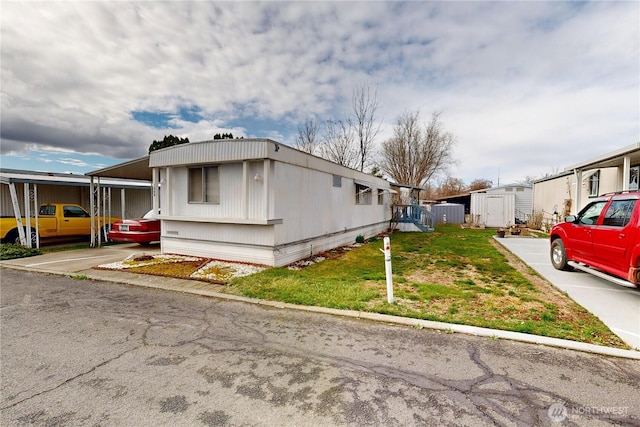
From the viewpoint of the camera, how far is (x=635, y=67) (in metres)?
9.13

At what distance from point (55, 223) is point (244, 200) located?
10.3 meters

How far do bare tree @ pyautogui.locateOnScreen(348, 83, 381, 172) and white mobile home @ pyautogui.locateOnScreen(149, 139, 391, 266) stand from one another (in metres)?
16.6

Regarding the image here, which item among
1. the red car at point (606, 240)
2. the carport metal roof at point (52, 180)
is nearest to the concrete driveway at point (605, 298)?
the red car at point (606, 240)

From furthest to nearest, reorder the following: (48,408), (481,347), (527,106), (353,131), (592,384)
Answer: (353,131) → (527,106) → (481,347) → (592,384) → (48,408)

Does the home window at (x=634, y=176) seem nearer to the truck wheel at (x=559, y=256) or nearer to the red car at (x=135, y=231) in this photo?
the truck wheel at (x=559, y=256)

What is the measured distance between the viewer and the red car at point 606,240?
502cm

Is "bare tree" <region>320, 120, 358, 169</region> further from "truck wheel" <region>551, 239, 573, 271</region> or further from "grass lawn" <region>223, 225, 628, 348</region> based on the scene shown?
"truck wheel" <region>551, 239, 573, 271</region>

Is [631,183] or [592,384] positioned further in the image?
[631,183]

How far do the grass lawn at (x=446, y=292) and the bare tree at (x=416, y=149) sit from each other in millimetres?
23677

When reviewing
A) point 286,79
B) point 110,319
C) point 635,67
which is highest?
point 286,79

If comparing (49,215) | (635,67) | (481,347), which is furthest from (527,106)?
(49,215)

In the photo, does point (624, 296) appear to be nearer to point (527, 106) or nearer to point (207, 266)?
point (207, 266)

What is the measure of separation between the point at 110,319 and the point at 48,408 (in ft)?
7.35

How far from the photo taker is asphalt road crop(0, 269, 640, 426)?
7.74ft
